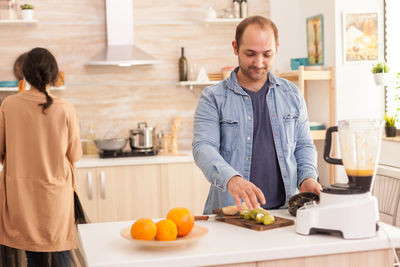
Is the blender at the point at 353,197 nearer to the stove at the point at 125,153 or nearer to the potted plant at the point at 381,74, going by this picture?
the potted plant at the point at 381,74

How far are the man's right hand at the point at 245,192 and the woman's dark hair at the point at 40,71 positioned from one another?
1505 millimetres

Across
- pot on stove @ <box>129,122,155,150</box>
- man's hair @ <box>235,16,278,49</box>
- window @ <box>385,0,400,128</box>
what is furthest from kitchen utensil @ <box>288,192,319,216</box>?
pot on stove @ <box>129,122,155,150</box>

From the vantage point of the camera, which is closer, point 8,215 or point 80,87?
point 8,215

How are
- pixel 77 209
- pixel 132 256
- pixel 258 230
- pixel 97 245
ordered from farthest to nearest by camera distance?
pixel 77 209 → pixel 258 230 → pixel 97 245 → pixel 132 256

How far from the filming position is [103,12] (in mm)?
4902

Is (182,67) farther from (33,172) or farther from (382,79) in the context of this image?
(33,172)

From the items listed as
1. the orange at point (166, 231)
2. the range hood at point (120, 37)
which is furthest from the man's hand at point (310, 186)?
the range hood at point (120, 37)

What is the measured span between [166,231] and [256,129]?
804 millimetres

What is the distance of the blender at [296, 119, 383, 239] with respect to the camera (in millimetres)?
1754

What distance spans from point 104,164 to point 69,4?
4.90 ft

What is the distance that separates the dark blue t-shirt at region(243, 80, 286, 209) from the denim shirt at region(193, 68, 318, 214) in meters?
0.02

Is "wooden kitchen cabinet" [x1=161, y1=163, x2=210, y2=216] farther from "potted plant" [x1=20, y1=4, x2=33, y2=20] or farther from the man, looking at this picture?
the man

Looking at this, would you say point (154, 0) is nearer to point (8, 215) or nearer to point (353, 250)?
point (8, 215)

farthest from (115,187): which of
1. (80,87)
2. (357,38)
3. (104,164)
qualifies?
(357,38)
